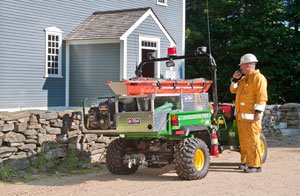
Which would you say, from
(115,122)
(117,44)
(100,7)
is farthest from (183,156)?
(100,7)

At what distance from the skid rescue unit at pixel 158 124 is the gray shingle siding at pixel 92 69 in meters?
8.61

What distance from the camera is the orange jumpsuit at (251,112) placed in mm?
9305

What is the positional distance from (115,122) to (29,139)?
2.08 m

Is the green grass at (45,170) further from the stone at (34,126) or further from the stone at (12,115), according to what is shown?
the stone at (12,115)

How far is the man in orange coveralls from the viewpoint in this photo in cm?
930

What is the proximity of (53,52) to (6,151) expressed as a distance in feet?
31.1

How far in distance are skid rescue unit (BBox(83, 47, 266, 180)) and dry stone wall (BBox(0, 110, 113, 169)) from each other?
50.8 inches

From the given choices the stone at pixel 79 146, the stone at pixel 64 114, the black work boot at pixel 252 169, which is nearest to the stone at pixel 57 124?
the stone at pixel 64 114

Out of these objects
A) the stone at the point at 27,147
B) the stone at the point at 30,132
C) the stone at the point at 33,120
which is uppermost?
the stone at the point at 33,120

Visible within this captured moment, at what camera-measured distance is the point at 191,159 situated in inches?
336

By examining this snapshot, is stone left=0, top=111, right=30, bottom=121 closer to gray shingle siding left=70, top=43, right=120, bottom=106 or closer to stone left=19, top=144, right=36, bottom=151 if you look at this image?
stone left=19, top=144, right=36, bottom=151

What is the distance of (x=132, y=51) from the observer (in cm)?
1822

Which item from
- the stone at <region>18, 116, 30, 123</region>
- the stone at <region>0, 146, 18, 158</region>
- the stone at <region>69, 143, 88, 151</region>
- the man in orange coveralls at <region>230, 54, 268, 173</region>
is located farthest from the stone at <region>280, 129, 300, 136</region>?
the stone at <region>0, 146, 18, 158</region>

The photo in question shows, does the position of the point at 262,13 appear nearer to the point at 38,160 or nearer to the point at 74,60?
the point at 74,60
